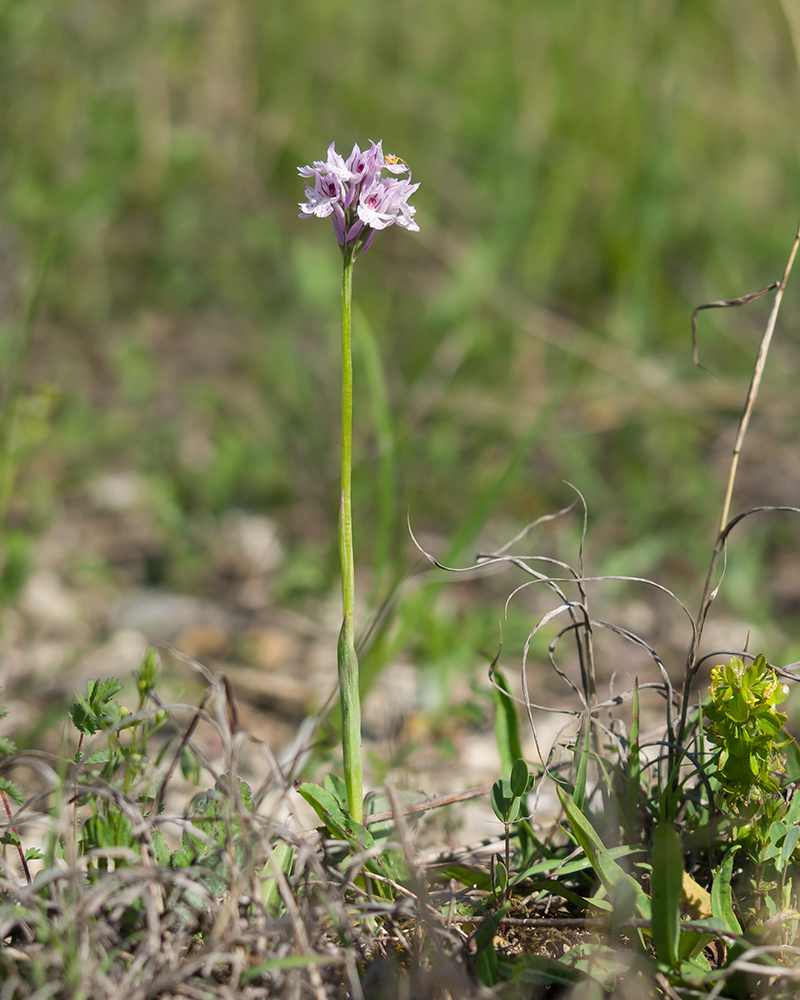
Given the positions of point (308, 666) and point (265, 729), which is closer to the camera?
point (265, 729)

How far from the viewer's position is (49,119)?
365 cm

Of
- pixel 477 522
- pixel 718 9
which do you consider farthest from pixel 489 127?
pixel 477 522

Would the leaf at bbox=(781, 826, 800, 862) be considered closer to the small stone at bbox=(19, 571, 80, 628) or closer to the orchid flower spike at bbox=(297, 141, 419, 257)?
the orchid flower spike at bbox=(297, 141, 419, 257)

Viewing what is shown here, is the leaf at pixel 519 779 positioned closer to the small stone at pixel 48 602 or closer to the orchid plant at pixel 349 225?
the orchid plant at pixel 349 225

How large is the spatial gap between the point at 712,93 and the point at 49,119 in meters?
3.43

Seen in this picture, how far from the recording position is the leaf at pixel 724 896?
1.07 m

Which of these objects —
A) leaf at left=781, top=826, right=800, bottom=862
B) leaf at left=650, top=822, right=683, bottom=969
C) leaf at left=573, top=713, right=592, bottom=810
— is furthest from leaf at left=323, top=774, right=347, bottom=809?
leaf at left=781, top=826, right=800, bottom=862

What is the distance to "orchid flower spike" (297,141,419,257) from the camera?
1.08 meters

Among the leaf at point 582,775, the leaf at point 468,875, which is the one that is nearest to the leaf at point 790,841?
the leaf at point 582,775

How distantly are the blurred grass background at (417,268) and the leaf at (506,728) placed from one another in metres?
0.83

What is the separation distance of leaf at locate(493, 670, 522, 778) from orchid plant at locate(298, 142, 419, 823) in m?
0.34

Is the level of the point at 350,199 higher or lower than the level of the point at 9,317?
lower

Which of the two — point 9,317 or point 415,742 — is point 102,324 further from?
point 415,742

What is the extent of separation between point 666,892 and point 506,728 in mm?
468
